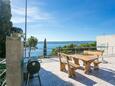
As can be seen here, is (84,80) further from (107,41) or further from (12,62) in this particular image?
(107,41)

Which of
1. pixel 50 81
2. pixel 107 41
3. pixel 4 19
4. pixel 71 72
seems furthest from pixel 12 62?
pixel 107 41

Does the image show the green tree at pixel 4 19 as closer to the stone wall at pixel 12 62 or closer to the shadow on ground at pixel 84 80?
the shadow on ground at pixel 84 80

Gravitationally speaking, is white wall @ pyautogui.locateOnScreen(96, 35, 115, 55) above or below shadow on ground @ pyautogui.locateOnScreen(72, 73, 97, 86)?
above

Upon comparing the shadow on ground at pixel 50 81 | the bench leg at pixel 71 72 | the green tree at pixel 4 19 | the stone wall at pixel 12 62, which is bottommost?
the shadow on ground at pixel 50 81

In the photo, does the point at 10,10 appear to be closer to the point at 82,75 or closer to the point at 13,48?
the point at 82,75

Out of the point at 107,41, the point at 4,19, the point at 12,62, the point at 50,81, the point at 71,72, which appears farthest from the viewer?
the point at 107,41

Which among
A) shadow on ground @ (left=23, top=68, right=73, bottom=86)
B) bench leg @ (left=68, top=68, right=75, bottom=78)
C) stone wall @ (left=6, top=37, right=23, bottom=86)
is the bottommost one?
shadow on ground @ (left=23, top=68, right=73, bottom=86)

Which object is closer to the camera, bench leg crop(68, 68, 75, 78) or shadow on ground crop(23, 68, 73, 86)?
shadow on ground crop(23, 68, 73, 86)

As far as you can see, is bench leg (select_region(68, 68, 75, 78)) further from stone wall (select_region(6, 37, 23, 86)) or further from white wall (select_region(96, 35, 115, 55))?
white wall (select_region(96, 35, 115, 55))

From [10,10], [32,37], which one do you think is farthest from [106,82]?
[32,37]

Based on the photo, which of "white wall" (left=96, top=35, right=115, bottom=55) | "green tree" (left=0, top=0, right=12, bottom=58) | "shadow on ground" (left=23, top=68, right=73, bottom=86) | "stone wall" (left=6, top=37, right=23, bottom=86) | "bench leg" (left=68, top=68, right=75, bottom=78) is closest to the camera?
"stone wall" (left=6, top=37, right=23, bottom=86)

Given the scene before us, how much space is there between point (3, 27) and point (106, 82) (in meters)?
7.80

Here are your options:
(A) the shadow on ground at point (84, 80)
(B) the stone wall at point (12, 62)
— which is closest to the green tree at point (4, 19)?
(A) the shadow on ground at point (84, 80)

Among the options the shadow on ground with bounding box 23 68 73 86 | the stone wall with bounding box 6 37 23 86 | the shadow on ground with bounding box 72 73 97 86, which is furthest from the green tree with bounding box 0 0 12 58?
the stone wall with bounding box 6 37 23 86
